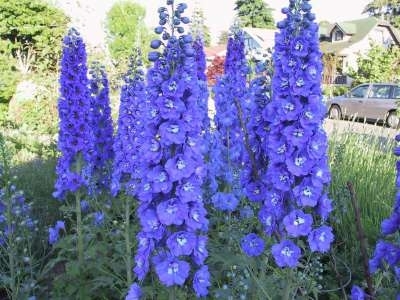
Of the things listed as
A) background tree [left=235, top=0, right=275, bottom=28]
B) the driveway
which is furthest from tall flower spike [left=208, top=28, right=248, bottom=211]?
background tree [left=235, top=0, right=275, bottom=28]

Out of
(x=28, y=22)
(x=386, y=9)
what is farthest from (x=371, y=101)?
(x=386, y=9)

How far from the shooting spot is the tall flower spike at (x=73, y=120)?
426cm

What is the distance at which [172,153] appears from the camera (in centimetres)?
218

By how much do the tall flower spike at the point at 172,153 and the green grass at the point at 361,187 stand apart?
1.62m

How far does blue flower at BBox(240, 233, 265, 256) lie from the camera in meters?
2.60

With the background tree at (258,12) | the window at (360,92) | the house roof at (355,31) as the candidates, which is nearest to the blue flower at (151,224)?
the window at (360,92)

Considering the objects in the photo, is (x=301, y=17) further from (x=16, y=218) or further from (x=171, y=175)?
(x=16, y=218)

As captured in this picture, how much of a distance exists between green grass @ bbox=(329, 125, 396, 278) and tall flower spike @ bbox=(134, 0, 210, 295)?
1.62m

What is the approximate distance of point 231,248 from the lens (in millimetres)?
3162

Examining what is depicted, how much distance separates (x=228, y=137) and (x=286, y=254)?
1.98 m

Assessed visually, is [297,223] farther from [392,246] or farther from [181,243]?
[181,243]

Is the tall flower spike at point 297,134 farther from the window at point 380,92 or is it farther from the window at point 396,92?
the window at point 380,92

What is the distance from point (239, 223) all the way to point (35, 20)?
17.0 meters

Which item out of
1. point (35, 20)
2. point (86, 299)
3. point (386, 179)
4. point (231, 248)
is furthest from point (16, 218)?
point (35, 20)
